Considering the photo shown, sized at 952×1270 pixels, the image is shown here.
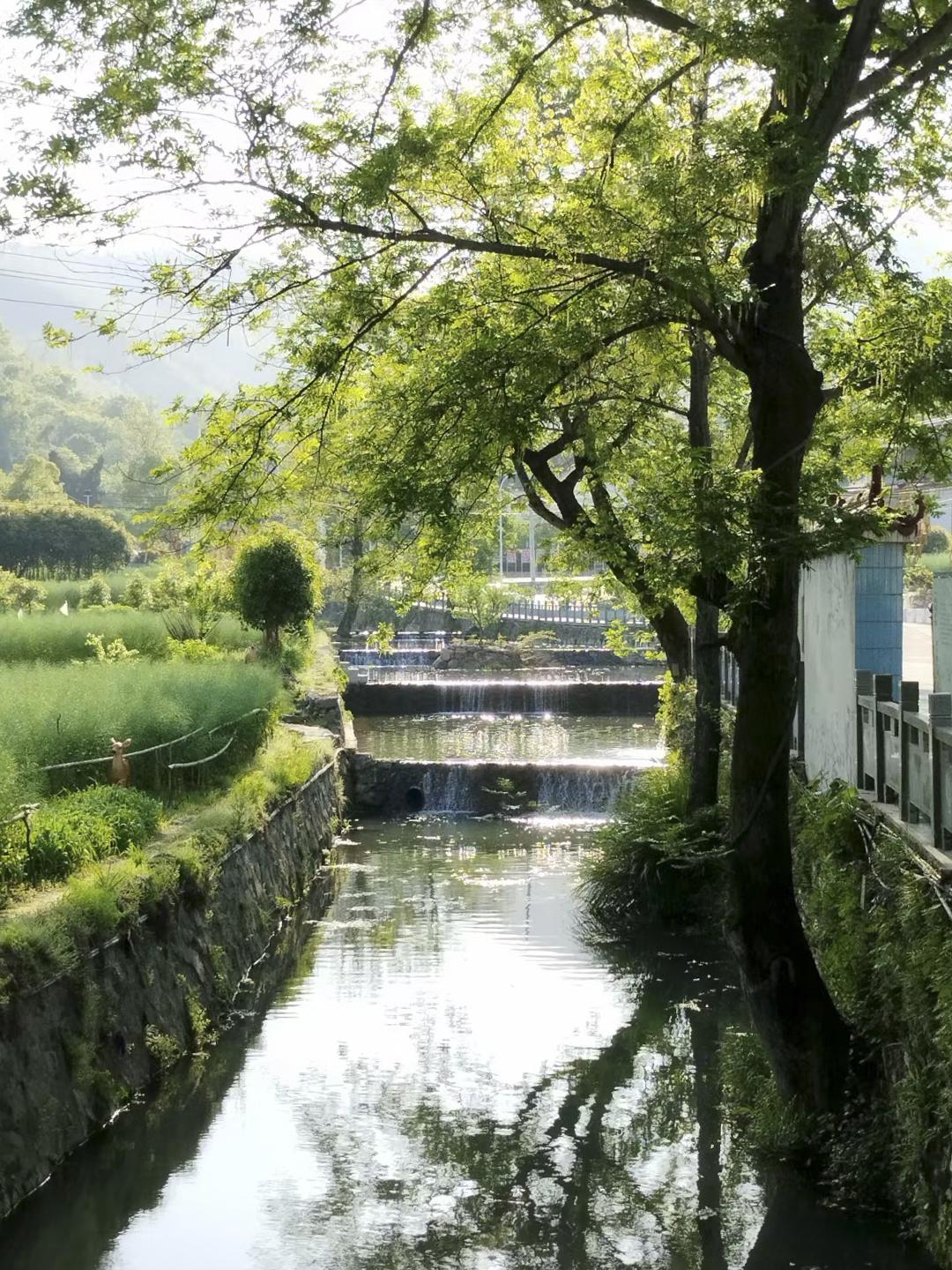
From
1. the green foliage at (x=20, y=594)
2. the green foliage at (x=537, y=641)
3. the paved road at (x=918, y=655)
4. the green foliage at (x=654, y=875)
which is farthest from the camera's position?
the green foliage at (x=537, y=641)

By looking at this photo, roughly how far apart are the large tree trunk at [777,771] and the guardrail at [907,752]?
598mm

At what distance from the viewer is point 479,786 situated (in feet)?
67.3

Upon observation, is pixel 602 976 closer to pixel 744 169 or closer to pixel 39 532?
pixel 744 169

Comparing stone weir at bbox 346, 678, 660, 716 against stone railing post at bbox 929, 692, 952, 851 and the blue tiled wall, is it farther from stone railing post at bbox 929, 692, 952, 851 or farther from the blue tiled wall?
stone railing post at bbox 929, 692, 952, 851

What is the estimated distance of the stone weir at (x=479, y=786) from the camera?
20.2 m

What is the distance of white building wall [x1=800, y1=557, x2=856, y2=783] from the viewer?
9516 mm

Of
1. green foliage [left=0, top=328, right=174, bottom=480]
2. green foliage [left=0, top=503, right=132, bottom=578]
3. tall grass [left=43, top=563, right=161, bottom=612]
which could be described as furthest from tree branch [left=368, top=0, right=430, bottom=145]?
green foliage [left=0, top=328, right=174, bottom=480]

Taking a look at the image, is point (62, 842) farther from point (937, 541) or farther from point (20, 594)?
point (937, 541)

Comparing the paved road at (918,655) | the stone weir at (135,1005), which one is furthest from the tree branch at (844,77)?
the paved road at (918,655)

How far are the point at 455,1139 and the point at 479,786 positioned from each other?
1192 centimetres

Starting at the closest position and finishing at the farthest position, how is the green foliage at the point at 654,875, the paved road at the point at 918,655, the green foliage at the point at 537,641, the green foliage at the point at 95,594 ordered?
the green foliage at the point at 654,875, the paved road at the point at 918,655, the green foliage at the point at 95,594, the green foliage at the point at 537,641

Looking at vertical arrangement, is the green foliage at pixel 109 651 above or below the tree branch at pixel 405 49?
below

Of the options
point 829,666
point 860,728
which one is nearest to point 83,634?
point 829,666

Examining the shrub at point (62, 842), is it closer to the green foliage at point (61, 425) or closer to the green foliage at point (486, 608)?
the green foliage at point (486, 608)
